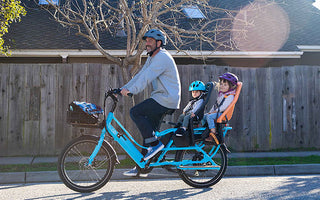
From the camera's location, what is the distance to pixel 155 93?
16.0 ft

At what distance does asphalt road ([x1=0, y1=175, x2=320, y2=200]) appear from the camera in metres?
4.64

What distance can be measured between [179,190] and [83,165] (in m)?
1.39

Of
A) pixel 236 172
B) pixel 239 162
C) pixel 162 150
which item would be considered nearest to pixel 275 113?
pixel 239 162

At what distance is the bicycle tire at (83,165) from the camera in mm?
4652

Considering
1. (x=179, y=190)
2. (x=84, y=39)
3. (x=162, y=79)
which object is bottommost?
(x=179, y=190)

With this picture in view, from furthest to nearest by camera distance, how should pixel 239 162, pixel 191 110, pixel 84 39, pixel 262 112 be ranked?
pixel 84 39 < pixel 262 112 < pixel 239 162 < pixel 191 110

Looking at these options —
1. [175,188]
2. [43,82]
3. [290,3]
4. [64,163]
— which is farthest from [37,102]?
[290,3]

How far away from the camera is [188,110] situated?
5.72m

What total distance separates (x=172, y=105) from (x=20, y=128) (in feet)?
15.6

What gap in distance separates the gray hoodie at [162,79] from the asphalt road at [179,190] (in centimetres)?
124

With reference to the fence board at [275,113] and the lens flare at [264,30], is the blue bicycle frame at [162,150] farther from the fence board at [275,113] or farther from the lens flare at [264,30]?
the lens flare at [264,30]

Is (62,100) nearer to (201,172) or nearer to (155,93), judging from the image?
(155,93)

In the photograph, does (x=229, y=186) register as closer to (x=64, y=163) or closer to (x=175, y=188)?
(x=175, y=188)

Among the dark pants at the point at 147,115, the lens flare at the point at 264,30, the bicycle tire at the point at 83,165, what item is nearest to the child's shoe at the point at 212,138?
the dark pants at the point at 147,115
